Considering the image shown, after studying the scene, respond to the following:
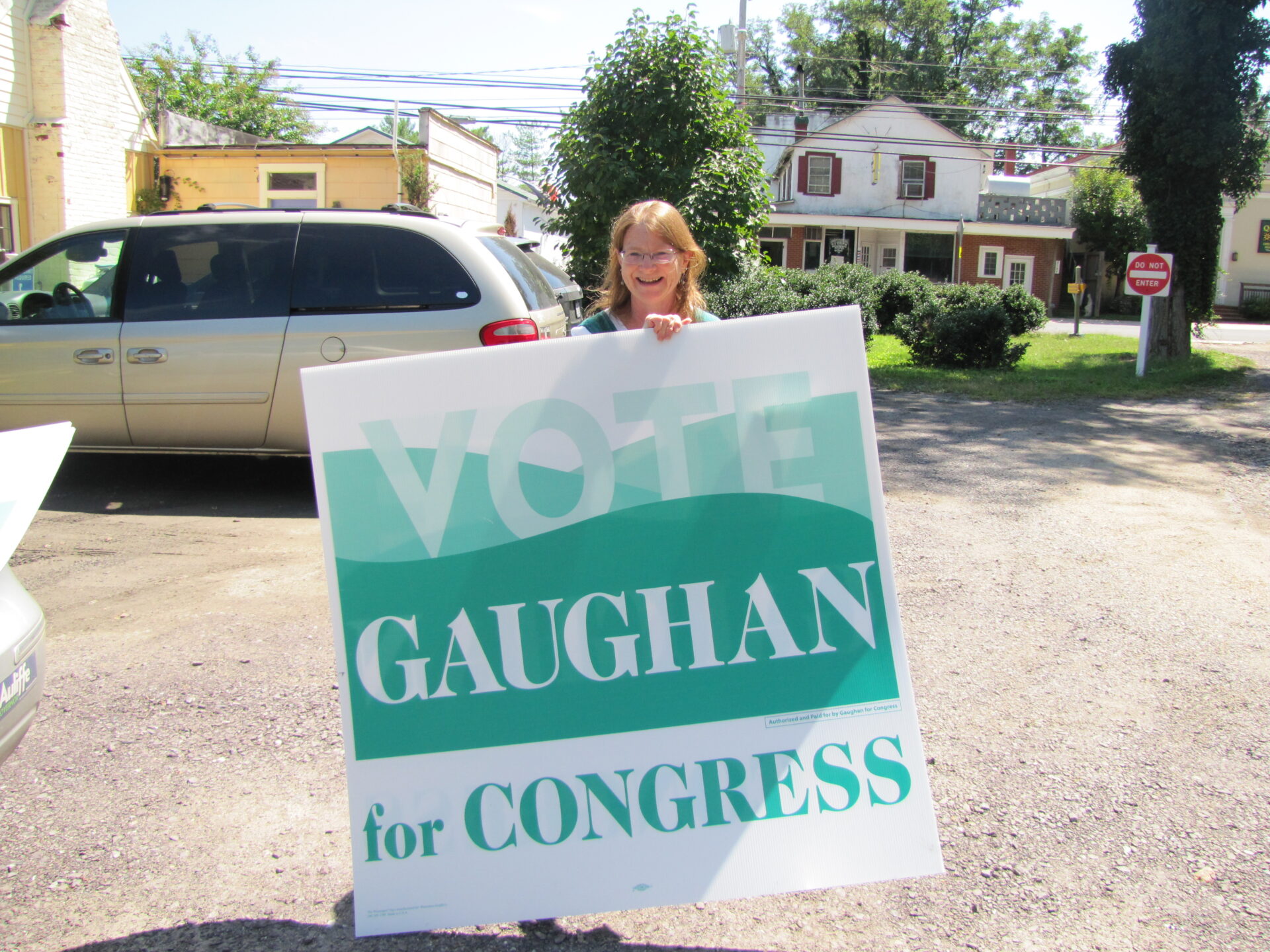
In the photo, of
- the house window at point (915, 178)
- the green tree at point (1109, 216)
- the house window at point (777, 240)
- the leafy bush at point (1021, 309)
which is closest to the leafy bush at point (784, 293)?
the leafy bush at point (1021, 309)

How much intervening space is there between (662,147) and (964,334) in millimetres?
6260

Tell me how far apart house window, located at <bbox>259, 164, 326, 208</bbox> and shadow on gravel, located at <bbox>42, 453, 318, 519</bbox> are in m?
11.2

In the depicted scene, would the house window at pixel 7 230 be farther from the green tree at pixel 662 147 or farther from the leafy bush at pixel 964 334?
the leafy bush at pixel 964 334

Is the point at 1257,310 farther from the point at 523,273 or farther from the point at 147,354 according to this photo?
the point at 147,354

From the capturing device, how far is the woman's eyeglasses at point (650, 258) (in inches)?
107

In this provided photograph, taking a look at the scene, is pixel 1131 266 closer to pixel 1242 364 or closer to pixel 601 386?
pixel 1242 364

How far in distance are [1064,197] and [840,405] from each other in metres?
43.3

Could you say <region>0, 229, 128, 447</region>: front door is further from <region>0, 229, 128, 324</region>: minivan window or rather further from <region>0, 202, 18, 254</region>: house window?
<region>0, 202, 18, 254</region>: house window

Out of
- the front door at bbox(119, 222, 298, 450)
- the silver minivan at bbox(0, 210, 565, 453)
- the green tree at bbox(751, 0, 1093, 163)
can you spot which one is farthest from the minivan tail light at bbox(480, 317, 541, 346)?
the green tree at bbox(751, 0, 1093, 163)

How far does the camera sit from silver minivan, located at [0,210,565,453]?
615cm

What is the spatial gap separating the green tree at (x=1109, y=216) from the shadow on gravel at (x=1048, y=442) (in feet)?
99.9

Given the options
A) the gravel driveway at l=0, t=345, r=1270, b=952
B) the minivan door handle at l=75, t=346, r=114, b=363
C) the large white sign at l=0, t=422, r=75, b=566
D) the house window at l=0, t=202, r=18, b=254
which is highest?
the house window at l=0, t=202, r=18, b=254

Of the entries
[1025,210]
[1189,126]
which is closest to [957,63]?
[1025,210]

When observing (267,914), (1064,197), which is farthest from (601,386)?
(1064,197)
